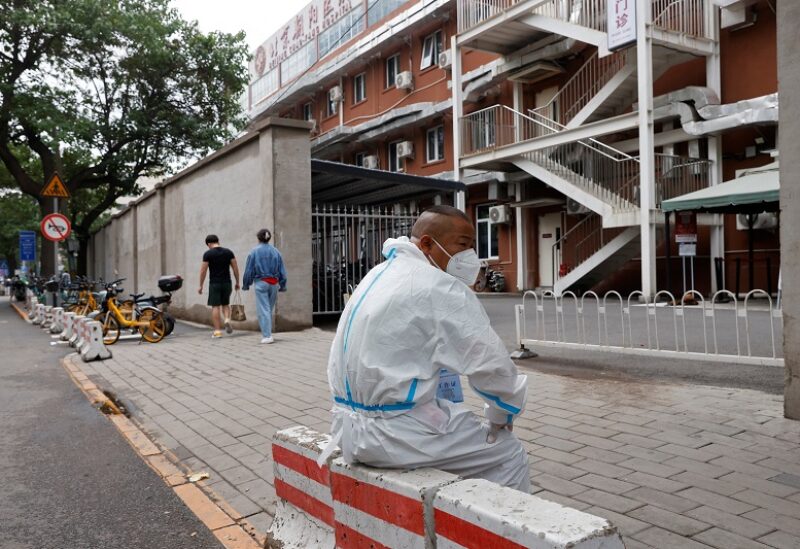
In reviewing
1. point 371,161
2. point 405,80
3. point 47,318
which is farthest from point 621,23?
point 47,318

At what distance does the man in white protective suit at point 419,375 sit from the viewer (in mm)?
2135

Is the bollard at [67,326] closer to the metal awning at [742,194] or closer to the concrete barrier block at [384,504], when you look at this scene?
the concrete barrier block at [384,504]

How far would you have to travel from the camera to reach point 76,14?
20703 mm

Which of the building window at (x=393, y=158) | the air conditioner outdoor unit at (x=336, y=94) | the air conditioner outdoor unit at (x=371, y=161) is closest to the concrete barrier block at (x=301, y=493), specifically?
the building window at (x=393, y=158)

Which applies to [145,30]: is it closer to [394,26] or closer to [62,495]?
[394,26]

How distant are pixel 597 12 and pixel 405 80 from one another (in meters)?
10.5

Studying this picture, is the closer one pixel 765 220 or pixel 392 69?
pixel 765 220

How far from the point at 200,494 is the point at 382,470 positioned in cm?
218

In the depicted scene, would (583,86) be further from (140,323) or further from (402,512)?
(402,512)

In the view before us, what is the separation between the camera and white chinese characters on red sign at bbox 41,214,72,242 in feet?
48.2

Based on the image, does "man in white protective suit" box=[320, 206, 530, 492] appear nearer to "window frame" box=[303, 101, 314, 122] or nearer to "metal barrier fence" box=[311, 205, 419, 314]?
"metal barrier fence" box=[311, 205, 419, 314]

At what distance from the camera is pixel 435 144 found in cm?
2603

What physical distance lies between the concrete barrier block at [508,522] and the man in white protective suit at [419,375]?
0.25m

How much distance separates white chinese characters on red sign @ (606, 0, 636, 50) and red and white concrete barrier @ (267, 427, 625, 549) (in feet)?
49.3
